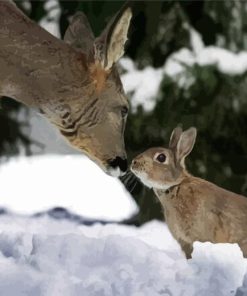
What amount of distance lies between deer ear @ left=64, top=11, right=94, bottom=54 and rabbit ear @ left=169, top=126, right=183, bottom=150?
17 centimetres

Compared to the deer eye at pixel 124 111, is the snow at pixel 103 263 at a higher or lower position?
lower

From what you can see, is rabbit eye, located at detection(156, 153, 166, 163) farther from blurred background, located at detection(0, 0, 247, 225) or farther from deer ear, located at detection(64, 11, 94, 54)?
deer ear, located at detection(64, 11, 94, 54)

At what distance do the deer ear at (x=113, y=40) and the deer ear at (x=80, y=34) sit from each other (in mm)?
31

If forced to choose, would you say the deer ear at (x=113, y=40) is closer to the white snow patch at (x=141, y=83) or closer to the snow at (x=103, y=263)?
the white snow patch at (x=141, y=83)

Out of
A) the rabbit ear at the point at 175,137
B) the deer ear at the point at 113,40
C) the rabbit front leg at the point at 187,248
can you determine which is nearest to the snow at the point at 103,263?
the rabbit front leg at the point at 187,248

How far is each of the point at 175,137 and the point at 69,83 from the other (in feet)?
0.56

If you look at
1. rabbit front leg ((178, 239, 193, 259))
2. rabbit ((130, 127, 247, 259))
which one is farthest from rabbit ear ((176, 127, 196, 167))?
rabbit front leg ((178, 239, 193, 259))

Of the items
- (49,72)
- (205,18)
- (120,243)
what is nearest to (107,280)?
(120,243)

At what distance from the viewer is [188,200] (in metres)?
1.10

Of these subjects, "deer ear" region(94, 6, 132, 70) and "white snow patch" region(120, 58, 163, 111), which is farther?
"white snow patch" region(120, 58, 163, 111)

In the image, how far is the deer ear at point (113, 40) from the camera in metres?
1.02

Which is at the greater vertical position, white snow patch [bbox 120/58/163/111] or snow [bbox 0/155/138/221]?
white snow patch [bbox 120/58/163/111]

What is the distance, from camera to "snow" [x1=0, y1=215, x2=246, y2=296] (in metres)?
1.07

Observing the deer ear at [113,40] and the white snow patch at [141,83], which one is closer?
the deer ear at [113,40]
